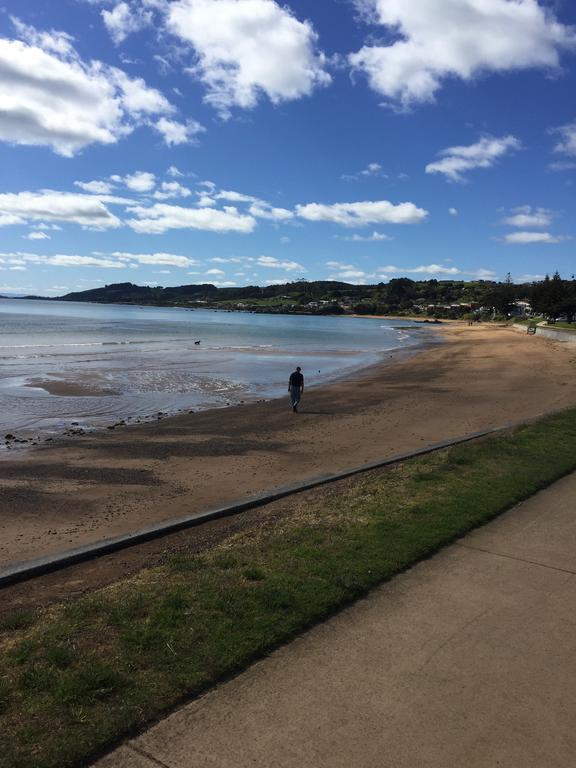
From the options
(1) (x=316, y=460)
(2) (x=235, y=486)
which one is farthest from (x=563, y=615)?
(1) (x=316, y=460)

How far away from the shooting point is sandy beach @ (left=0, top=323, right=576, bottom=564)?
8656mm

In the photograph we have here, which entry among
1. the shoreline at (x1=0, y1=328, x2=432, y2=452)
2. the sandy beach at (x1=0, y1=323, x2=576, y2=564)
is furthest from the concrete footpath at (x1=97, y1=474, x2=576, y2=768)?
the shoreline at (x1=0, y1=328, x2=432, y2=452)

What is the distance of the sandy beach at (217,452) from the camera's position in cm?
866

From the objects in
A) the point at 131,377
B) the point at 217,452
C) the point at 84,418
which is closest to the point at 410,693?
the point at 217,452

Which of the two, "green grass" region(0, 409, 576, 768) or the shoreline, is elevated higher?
"green grass" region(0, 409, 576, 768)

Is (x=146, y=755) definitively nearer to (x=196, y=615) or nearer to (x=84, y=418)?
(x=196, y=615)

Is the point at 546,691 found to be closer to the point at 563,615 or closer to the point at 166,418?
the point at 563,615

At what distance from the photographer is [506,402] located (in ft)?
65.5

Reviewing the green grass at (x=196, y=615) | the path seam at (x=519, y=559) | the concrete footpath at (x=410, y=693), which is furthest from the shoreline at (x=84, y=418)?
the concrete footpath at (x=410, y=693)

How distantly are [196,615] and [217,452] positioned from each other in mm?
8701

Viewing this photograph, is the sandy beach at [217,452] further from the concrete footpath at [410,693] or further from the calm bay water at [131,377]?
the concrete footpath at [410,693]

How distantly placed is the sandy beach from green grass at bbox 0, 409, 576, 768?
2649 mm

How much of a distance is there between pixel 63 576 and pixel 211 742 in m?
3.19

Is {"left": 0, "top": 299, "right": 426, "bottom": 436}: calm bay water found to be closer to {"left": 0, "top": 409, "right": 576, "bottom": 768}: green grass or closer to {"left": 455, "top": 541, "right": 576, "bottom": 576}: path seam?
{"left": 0, "top": 409, "right": 576, "bottom": 768}: green grass
